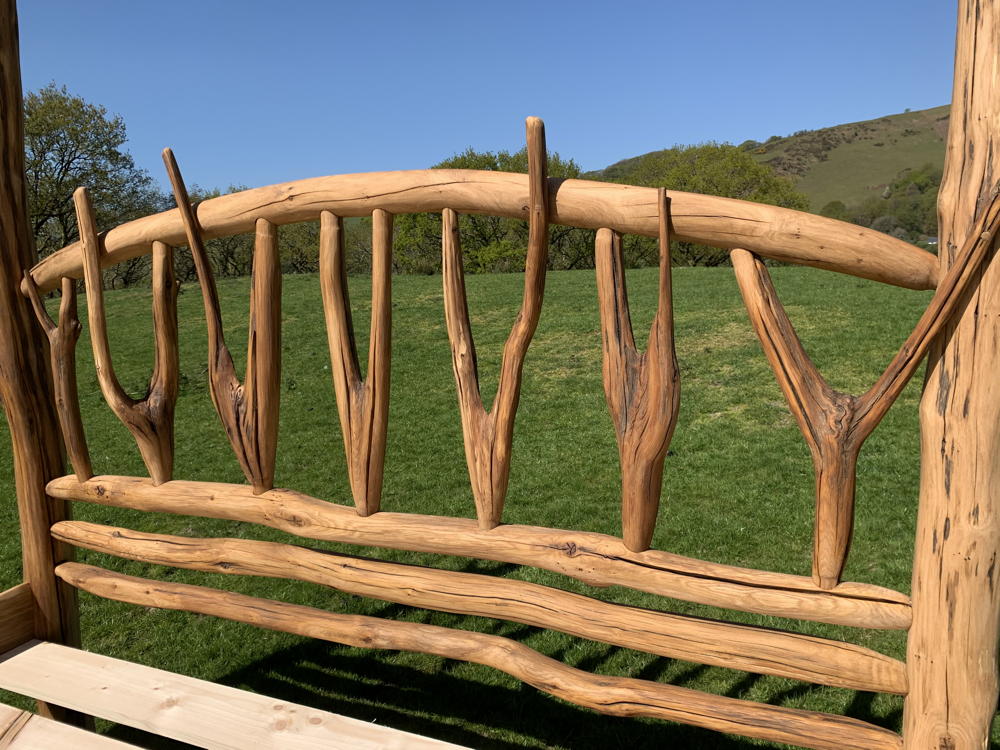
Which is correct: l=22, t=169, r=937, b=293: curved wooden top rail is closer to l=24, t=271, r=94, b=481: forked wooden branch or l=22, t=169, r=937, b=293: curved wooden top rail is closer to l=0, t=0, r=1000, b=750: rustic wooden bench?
l=0, t=0, r=1000, b=750: rustic wooden bench

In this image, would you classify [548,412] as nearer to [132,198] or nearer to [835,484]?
[835,484]

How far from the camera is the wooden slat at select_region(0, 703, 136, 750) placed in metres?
1.93

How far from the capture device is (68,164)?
19453 millimetres

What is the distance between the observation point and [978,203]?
144 centimetres

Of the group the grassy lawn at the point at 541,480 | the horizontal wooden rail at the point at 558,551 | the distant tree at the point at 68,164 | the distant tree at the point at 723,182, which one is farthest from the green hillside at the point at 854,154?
the horizontal wooden rail at the point at 558,551

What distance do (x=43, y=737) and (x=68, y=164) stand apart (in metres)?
21.3

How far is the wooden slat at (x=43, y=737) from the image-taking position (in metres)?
1.93

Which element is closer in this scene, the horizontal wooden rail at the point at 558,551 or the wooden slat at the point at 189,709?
the horizontal wooden rail at the point at 558,551

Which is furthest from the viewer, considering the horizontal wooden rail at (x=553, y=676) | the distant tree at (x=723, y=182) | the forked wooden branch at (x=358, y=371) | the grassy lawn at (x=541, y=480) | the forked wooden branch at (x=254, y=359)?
the distant tree at (x=723, y=182)

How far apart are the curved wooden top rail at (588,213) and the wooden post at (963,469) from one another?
0.15 m

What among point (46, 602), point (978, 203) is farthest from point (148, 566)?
point (978, 203)

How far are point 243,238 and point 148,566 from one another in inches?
845

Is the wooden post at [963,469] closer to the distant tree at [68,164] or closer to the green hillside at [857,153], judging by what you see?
the distant tree at [68,164]

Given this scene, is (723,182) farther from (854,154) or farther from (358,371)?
(854,154)
